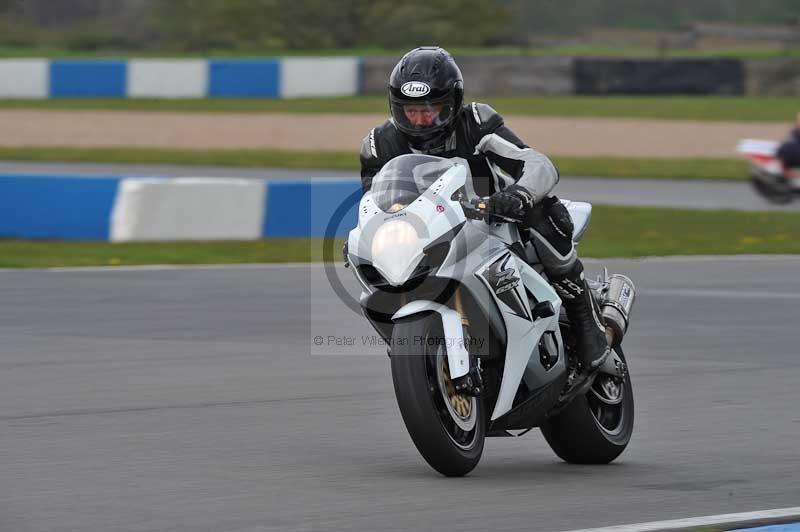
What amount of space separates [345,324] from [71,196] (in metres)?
5.48

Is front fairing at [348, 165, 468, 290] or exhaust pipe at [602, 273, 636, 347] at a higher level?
front fairing at [348, 165, 468, 290]

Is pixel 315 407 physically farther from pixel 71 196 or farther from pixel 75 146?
pixel 75 146

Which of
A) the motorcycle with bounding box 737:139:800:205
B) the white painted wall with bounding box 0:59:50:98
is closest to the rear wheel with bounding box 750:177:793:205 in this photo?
the motorcycle with bounding box 737:139:800:205

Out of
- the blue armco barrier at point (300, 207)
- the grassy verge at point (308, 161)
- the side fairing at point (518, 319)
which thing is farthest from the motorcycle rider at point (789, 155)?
the side fairing at point (518, 319)

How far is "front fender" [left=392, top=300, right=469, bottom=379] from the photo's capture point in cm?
542

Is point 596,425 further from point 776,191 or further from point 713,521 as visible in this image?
point 776,191

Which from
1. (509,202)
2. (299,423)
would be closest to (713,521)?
(509,202)

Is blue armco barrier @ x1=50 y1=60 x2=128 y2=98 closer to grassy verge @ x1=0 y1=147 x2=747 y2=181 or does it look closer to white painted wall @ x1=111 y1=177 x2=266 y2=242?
grassy verge @ x1=0 y1=147 x2=747 y2=181

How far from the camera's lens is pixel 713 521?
5016mm

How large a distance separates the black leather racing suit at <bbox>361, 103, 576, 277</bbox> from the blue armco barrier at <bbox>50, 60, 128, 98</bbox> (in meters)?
26.8

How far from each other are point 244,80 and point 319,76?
1.60 metres

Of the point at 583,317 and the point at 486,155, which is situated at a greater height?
the point at 486,155

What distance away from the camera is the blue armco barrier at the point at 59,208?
1487 cm

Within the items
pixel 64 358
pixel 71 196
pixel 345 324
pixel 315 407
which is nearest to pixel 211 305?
pixel 345 324
